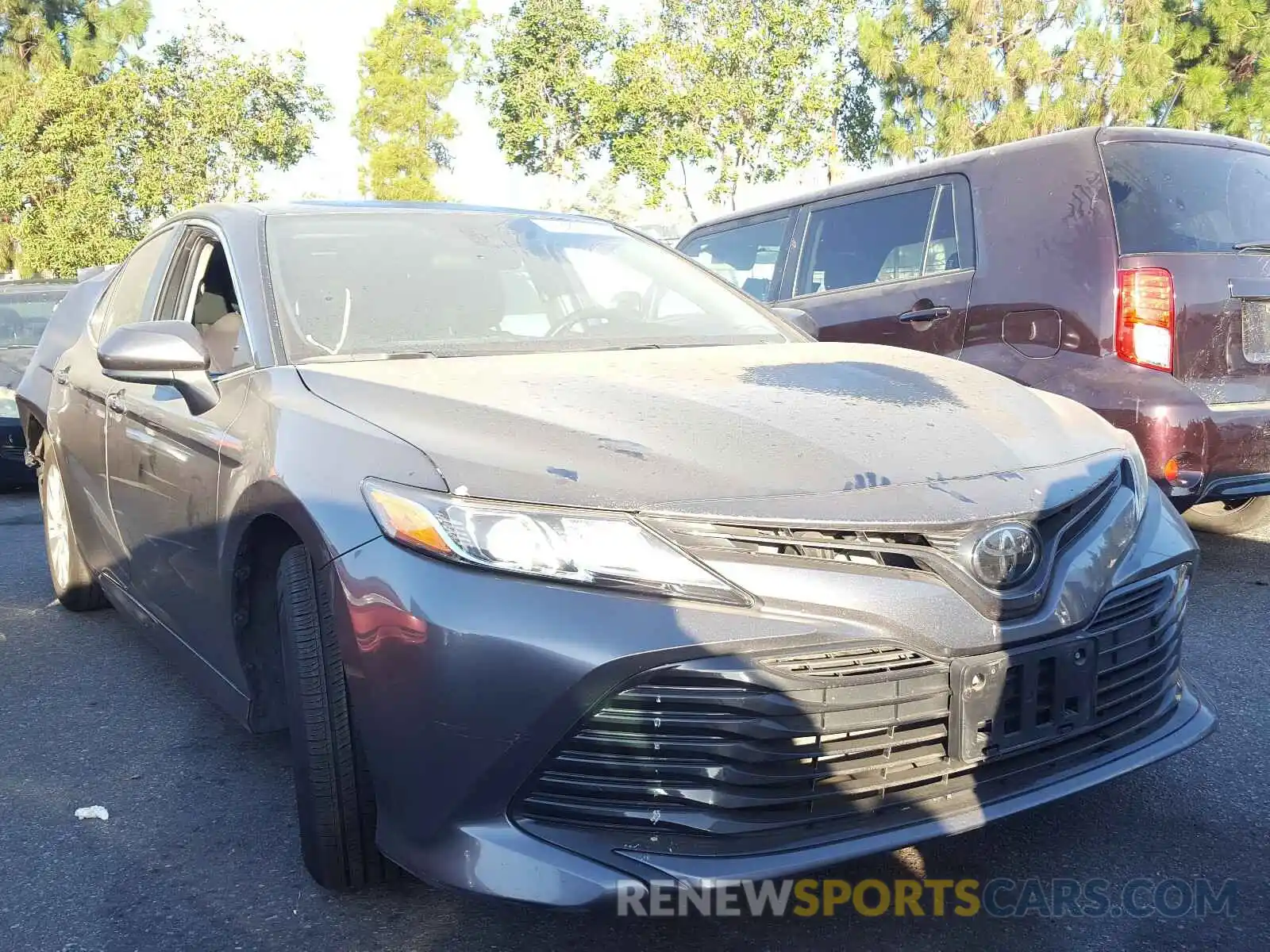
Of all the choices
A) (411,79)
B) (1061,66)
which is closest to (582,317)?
(1061,66)

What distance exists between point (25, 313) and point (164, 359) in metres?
7.30

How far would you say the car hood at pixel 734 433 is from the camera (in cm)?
191

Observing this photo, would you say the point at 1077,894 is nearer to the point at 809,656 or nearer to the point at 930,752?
the point at 930,752

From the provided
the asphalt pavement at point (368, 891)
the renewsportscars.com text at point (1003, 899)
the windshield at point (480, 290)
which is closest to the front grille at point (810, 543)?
the asphalt pavement at point (368, 891)

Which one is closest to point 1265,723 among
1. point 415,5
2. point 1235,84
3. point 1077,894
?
point 1077,894

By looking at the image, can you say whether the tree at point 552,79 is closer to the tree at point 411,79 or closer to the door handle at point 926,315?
the tree at point 411,79

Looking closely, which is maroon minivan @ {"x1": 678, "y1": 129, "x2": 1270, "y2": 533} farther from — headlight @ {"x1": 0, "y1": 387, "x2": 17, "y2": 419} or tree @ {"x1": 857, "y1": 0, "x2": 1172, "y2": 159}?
tree @ {"x1": 857, "y1": 0, "x2": 1172, "y2": 159}

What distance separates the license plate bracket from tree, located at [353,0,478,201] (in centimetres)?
4438

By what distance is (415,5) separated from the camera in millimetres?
44594

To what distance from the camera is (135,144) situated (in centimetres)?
2661

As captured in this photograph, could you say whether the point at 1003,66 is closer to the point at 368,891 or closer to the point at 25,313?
the point at 25,313

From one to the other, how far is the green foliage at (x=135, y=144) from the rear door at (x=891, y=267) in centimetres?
2394

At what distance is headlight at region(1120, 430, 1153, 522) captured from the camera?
7.68ft

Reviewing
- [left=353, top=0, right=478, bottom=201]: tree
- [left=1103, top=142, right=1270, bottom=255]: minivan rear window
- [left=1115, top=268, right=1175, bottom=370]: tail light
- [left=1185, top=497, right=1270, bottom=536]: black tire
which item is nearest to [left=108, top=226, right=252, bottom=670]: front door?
[left=1115, top=268, right=1175, bottom=370]: tail light
